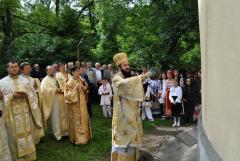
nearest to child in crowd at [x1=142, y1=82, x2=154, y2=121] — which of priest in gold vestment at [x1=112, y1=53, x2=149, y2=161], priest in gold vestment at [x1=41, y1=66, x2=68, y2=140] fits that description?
priest in gold vestment at [x1=41, y1=66, x2=68, y2=140]

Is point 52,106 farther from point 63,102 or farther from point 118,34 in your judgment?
point 118,34

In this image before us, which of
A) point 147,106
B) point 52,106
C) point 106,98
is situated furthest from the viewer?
point 106,98

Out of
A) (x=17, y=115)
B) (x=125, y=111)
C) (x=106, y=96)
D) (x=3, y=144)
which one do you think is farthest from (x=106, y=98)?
(x=125, y=111)

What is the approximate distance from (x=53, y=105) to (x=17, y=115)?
6.77 ft

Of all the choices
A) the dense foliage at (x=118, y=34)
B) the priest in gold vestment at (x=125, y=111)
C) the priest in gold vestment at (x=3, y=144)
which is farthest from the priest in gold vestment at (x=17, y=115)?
the dense foliage at (x=118, y=34)

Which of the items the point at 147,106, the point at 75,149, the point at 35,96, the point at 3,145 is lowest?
the point at 75,149

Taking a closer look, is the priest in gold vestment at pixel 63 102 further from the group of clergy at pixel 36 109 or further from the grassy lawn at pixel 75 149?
the grassy lawn at pixel 75 149

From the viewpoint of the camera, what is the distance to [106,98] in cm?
1526

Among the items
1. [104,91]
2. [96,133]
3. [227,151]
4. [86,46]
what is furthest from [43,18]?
[227,151]

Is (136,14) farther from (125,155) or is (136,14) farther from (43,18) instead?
(125,155)

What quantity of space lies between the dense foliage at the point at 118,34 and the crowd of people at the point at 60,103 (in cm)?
480

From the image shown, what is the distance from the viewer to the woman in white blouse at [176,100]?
44.3 ft

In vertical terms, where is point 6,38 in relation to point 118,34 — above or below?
below

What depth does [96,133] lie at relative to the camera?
480 inches
